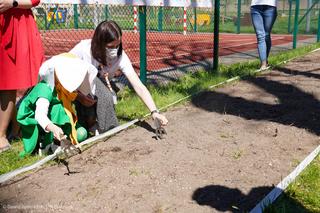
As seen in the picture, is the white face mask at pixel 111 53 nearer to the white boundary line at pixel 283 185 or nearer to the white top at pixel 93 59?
the white top at pixel 93 59

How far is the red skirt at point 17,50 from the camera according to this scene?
3.63m

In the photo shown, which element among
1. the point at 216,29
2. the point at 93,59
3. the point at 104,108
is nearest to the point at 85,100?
the point at 104,108

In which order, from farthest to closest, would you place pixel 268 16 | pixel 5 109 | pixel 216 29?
pixel 216 29
pixel 268 16
pixel 5 109

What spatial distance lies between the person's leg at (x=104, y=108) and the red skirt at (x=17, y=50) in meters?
0.57

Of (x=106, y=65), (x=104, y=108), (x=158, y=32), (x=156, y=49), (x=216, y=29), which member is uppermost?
(x=216, y=29)

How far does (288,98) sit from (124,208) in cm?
340

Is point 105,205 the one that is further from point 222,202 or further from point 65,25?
point 65,25

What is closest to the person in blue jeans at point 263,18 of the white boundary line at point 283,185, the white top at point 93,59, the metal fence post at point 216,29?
the metal fence post at point 216,29

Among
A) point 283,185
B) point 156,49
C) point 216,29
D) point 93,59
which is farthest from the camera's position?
point 156,49

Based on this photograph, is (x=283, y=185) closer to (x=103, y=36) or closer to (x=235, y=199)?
(x=235, y=199)

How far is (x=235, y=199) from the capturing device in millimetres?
2771

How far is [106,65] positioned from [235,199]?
1.85m

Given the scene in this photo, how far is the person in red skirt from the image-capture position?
143 inches

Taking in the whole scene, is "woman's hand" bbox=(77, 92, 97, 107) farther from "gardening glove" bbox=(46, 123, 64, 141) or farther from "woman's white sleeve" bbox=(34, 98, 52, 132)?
"gardening glove" bbox=(46, 123, 64, 141)
